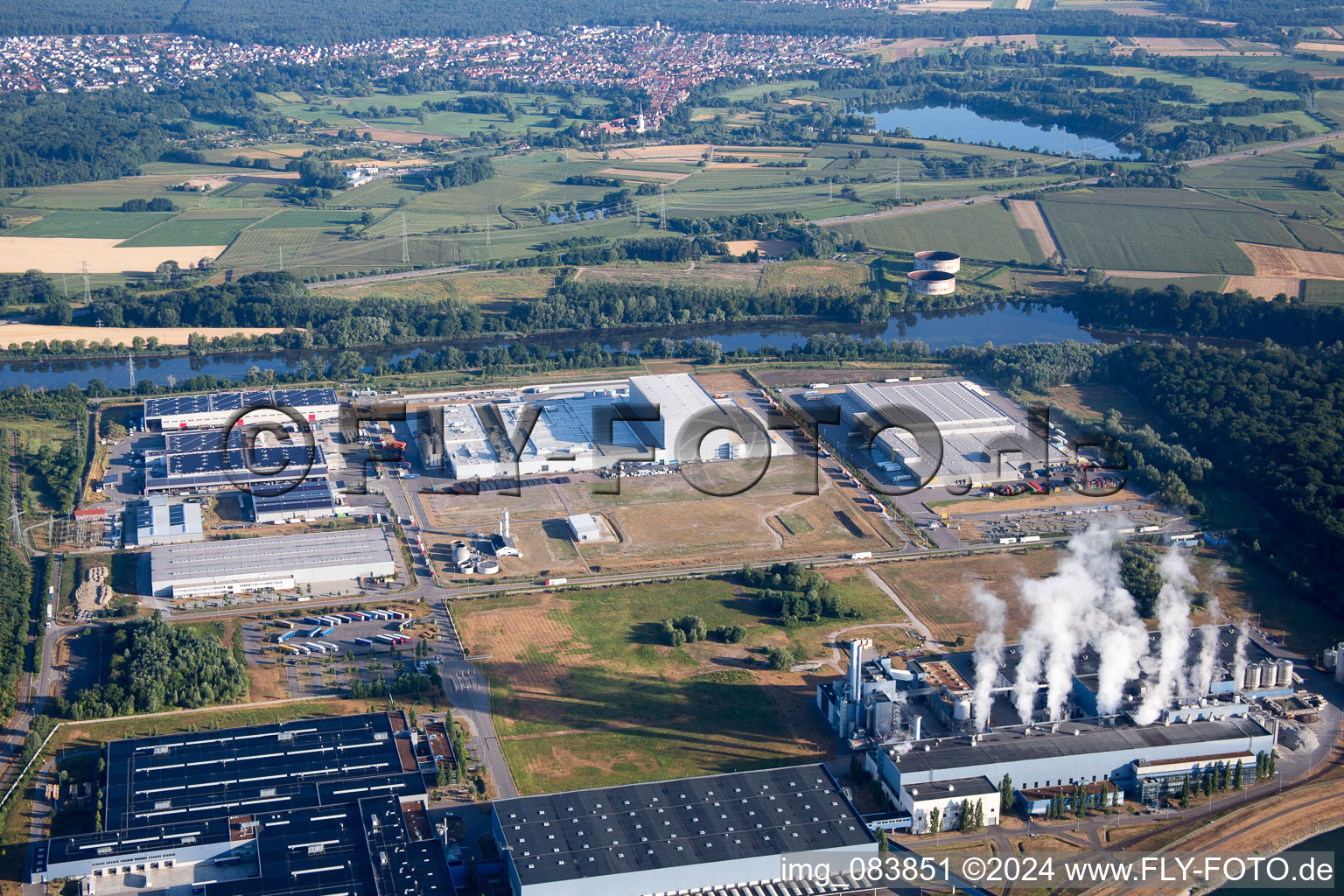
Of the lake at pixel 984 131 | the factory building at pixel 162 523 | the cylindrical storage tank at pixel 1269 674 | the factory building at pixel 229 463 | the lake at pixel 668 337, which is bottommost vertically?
the cylindrical storage tank at pixel 1269 674

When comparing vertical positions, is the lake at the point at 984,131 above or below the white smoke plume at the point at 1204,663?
above

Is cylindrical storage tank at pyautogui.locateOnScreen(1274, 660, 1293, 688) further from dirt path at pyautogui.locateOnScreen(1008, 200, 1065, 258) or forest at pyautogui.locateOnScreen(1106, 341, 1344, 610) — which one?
dirt path at pyautogui.locateOnScreen(1008, 200, 1065, 258)

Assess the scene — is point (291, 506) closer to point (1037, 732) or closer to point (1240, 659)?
point (1037, 732)

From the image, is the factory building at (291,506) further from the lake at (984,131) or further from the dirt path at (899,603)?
the lake at (984,131)

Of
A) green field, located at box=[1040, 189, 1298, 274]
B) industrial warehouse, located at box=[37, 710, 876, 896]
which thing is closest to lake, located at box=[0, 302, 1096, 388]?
green field, located at box=[1040, 189, 1298, 274]

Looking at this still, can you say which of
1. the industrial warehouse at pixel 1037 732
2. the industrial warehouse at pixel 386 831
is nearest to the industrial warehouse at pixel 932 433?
the industrial warehouse at pixel 1037 732

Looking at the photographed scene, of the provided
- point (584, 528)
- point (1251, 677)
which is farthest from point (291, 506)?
point (1251, 677)
